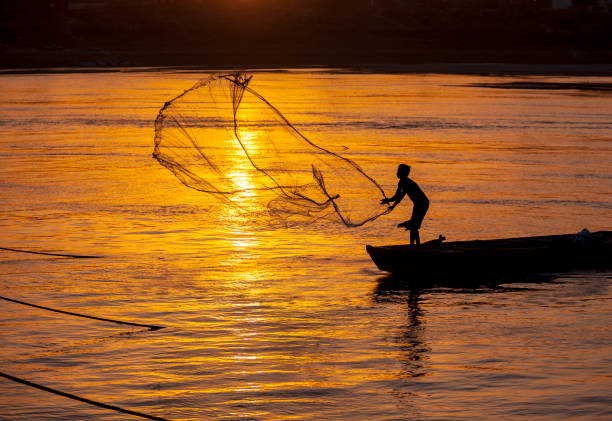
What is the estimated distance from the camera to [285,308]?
18719mm

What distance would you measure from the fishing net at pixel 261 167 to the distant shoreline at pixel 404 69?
48635 mm

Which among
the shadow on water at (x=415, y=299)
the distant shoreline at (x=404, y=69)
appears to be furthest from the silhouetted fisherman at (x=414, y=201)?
the distant shoreline at (x=404, y=69)

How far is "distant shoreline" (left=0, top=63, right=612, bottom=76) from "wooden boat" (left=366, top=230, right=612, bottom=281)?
8752 centimetres

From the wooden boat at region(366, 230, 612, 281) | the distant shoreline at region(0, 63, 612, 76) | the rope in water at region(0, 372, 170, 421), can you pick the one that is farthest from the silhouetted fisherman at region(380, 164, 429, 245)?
the distant shoreline at region(0, 63, 612, 76)

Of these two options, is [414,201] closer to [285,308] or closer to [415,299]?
[415,299]

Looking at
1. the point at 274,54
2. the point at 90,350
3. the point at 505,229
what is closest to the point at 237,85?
the point at 90,350

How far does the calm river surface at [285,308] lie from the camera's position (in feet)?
46.3

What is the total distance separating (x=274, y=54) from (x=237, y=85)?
108 m

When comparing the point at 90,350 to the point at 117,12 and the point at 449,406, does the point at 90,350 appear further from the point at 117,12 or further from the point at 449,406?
the point at 117,12

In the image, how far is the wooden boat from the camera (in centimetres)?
2077

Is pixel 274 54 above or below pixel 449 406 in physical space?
above

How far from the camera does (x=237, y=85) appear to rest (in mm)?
19562

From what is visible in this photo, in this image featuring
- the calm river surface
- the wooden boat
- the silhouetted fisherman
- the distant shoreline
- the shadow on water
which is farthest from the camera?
the distant shoreline

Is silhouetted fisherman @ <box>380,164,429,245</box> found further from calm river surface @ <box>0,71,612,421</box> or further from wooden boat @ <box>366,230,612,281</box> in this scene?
calm river surface @ <box>0,71,612,421</box>
